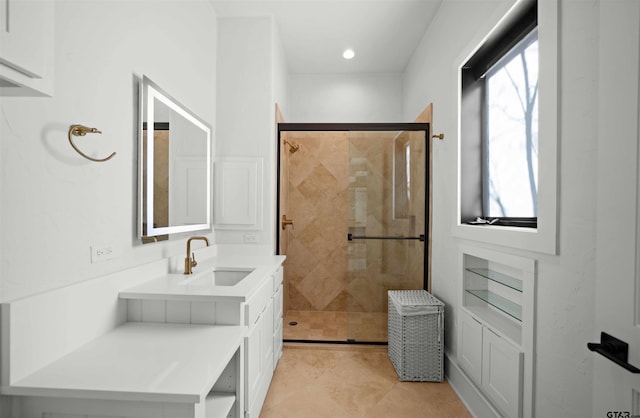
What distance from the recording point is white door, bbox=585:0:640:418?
2.69 ft

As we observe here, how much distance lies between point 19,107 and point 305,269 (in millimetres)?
3181

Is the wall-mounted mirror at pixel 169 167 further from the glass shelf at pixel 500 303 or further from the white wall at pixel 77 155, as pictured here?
the glass shelf at pixel 500 303

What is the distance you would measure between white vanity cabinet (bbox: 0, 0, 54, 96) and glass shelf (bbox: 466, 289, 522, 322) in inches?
80.2

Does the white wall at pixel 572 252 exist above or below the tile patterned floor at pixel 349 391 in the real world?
above

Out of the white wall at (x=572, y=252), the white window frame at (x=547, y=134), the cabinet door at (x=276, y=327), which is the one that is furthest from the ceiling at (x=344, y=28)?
the cabinet door at (x=276, y=327)

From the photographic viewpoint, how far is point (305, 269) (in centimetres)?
386

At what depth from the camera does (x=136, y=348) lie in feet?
3.68

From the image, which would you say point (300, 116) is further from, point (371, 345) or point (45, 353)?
point (45, 353)

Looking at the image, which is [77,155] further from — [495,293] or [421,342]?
[421,342]

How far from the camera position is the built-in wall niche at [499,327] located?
4.63 ft

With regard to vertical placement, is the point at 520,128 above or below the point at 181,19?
below

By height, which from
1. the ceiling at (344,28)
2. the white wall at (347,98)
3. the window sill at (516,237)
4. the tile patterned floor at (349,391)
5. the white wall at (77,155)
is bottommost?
the tile patterned floor at (349,391)

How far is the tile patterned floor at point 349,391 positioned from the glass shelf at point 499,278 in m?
0.87

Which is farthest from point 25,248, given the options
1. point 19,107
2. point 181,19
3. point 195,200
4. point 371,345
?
point 371,345
